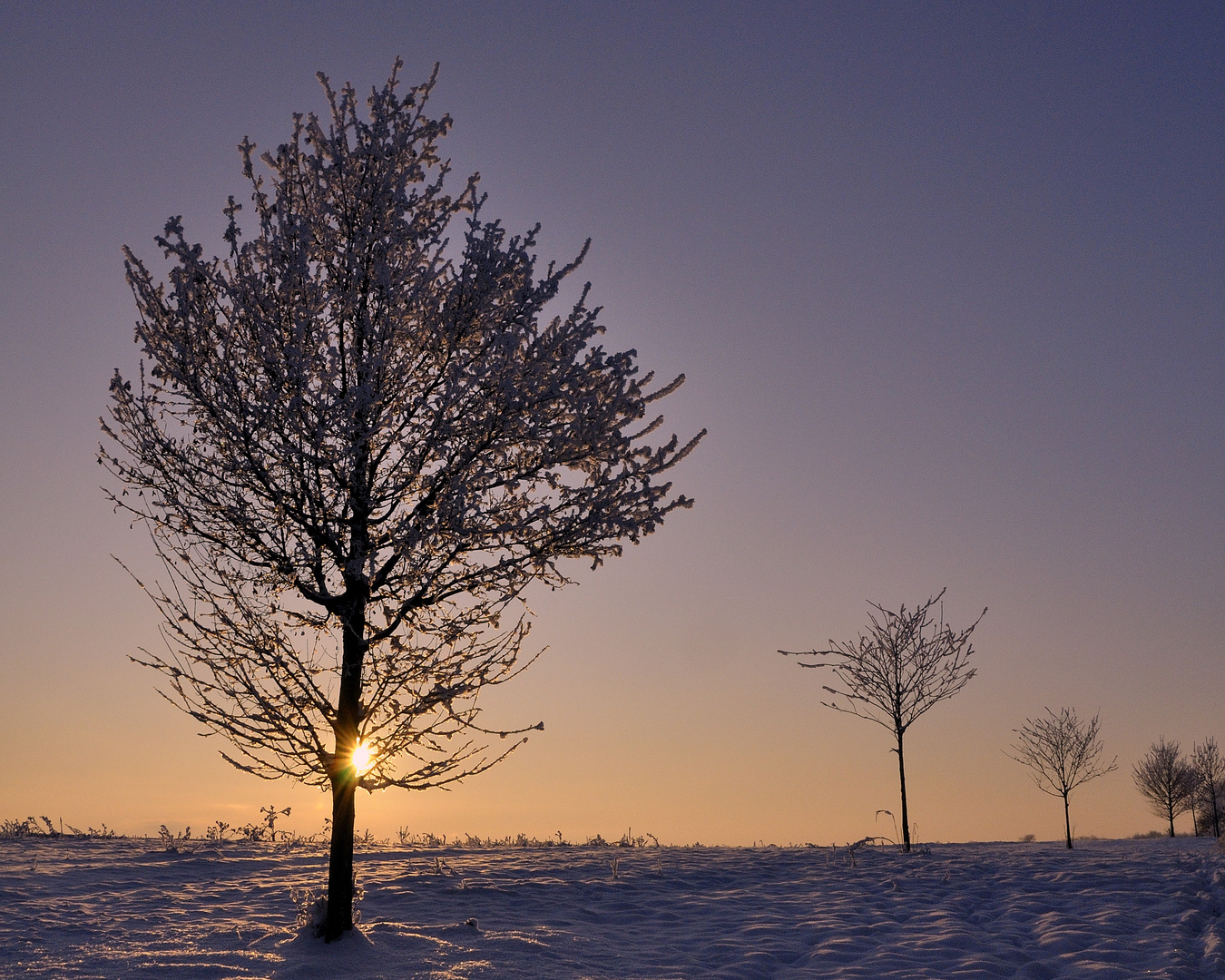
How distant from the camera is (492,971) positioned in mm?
8102

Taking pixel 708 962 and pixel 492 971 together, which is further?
pixel 708 962

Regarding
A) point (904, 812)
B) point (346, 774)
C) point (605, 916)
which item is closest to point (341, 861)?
point (346, 774)

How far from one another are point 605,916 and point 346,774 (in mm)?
4155

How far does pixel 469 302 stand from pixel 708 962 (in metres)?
7.18

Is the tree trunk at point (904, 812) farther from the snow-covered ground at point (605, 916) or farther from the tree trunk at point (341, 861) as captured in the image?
the tree trunk at point (341, 861)

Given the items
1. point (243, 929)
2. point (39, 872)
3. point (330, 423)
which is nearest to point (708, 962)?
point (243, 929)

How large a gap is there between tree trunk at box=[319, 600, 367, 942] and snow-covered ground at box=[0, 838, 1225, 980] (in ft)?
1.35

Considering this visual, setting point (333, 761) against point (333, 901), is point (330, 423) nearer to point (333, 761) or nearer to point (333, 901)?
point (333, 761)

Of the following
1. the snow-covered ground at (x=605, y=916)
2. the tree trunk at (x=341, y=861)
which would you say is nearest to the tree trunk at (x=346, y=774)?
the tree trunk at (x=341, y=861)

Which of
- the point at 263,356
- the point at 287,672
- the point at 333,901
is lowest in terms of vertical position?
the point at 333,901

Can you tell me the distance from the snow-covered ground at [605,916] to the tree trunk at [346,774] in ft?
1.35

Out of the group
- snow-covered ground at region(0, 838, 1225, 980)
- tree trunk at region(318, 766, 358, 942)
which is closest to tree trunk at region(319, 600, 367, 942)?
tree trunk at region(318, 766, 358, 942)

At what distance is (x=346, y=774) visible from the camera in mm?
8992

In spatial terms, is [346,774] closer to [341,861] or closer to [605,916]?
[341,861]
